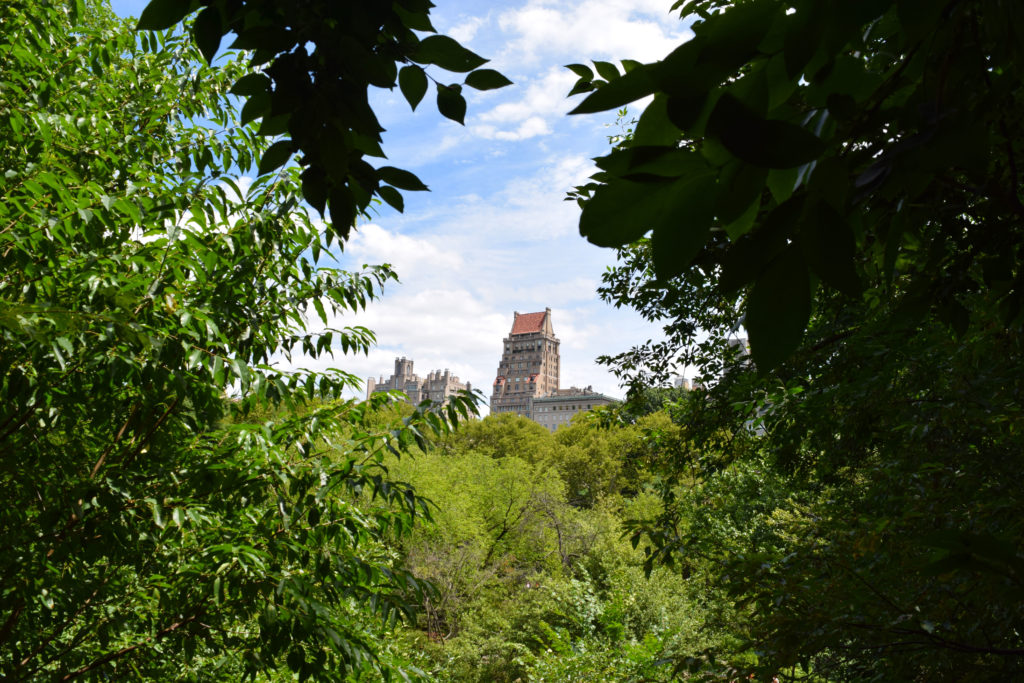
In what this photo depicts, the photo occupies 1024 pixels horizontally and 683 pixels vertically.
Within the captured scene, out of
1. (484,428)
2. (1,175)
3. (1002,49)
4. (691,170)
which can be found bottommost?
(691,170)

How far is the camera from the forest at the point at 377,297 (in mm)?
582

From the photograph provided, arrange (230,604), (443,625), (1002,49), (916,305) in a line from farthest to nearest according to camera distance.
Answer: (443,625) → (230,604) → (916,305) → (1002,49)

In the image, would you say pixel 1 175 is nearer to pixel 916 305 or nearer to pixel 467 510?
pixel 916 305

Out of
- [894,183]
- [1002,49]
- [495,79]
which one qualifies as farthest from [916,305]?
[495,79]

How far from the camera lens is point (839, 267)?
54 centimetres

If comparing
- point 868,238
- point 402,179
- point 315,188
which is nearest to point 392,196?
point 402,179

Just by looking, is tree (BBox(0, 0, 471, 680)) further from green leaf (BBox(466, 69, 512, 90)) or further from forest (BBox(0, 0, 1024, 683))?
green leaf (BBox(466, 69, 512, 90))

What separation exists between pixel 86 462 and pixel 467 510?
20705mm

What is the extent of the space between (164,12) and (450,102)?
1.44ft

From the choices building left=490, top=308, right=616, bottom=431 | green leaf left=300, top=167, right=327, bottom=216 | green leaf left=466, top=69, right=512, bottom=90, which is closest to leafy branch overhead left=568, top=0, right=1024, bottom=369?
green leaf left=466, top=69, right=512, bottom=90

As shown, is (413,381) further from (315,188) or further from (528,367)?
(315,188)

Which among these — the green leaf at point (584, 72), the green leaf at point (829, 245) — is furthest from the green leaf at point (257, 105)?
the green leaf at point (829, 245)

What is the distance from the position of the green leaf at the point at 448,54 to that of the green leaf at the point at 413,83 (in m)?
0.04

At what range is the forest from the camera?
1.91 ft
